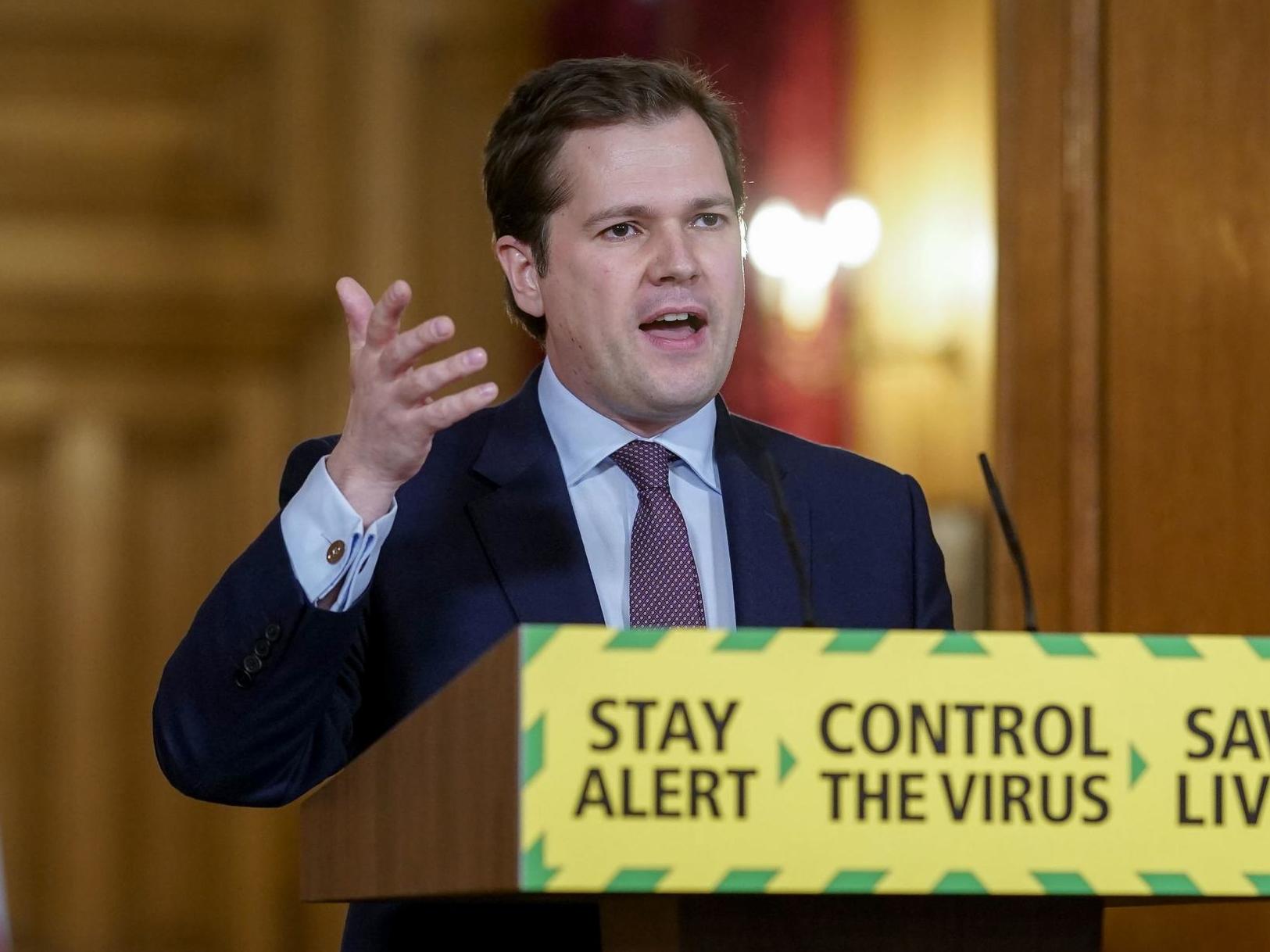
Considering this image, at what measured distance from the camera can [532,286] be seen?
195cm

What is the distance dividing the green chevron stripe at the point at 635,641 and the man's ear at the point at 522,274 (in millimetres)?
1051

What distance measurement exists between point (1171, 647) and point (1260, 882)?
14 centimetres

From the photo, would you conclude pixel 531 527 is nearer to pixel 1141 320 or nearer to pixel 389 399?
pixel 389 399

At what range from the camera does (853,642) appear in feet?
3.07

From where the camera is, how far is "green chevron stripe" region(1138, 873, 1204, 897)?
3.08 feet

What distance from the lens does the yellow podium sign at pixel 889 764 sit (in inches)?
35.5

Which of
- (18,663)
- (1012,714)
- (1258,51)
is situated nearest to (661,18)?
(1258,51)

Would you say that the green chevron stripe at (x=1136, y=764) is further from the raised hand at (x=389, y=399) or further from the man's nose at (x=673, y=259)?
the man's nose at (x=673, y=259)

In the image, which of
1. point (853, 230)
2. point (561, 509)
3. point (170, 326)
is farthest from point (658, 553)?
point (170, 326)

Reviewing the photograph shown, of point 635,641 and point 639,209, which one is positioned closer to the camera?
point 635,641

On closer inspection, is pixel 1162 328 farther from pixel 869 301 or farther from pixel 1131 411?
pixel 869 301

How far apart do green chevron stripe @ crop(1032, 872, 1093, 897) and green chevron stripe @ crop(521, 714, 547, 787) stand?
10.9 inches

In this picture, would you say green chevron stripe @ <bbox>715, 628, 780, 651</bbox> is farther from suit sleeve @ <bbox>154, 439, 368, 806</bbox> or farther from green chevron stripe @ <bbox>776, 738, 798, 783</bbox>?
suit sleeve @ <bbox>154, 439, 368, 806</bbox>

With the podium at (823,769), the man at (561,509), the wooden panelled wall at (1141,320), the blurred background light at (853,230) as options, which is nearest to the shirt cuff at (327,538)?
the man at (561,509)
